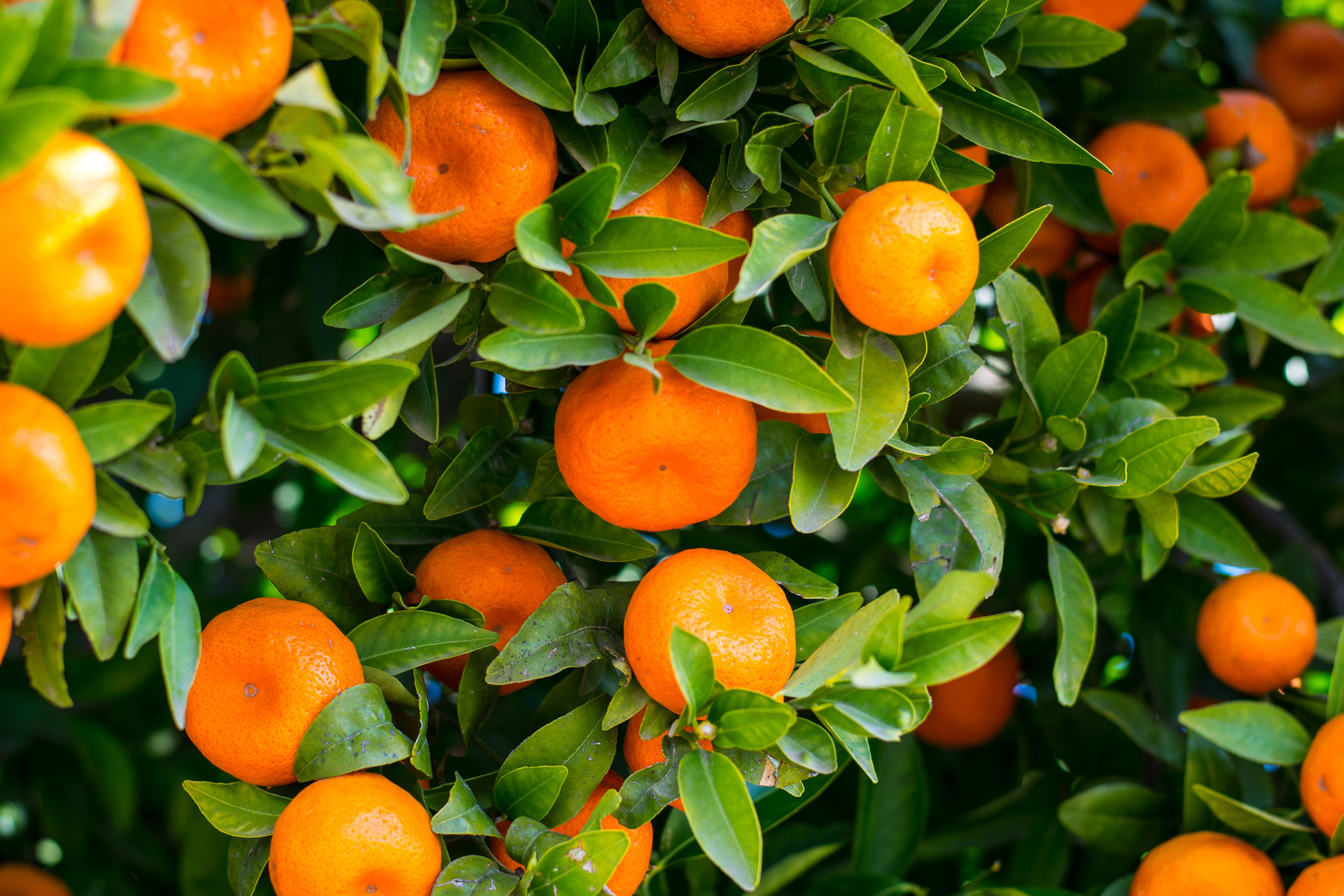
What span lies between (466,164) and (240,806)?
592 millimetres

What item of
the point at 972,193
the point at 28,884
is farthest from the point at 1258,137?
the point at 28,884

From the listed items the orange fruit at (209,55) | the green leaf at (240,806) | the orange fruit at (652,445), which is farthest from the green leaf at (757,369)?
the green leaf at (240,806)

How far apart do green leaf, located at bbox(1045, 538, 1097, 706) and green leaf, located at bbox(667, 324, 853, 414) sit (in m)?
0.44

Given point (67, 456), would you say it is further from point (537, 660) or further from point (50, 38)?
point (537, 660)

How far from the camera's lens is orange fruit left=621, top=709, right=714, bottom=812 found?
938 millimetres

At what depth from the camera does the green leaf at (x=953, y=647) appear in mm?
819

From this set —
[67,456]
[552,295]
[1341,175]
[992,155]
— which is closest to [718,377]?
[552,295]

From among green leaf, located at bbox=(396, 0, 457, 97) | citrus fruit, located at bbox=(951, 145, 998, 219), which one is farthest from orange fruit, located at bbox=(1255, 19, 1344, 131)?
green leaf, located at bbox=(396, 0, 457, 97)

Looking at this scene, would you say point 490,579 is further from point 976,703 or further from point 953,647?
point 976,703

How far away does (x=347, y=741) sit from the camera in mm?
865

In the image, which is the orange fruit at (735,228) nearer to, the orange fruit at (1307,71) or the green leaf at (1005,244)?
the green leaf at (1005,244)

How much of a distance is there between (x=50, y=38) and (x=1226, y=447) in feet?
4.21

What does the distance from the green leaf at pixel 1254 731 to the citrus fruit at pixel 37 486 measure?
114 cm

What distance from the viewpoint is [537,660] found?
898mm
